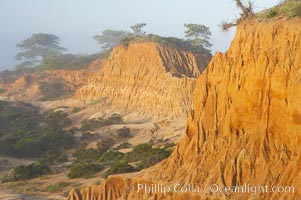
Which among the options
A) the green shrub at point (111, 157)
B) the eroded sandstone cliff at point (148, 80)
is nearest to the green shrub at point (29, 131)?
the eroded sandstone cliff at point (148, 80)

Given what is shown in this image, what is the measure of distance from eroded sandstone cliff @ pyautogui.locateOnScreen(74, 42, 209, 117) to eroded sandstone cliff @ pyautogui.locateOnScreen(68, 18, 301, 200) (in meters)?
22.7

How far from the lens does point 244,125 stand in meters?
13.4

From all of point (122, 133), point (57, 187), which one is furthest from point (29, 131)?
point (57, 187)

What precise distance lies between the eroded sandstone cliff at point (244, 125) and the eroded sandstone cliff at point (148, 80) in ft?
74.6

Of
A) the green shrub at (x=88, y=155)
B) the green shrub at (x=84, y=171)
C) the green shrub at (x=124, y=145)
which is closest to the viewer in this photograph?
the green shrub at (x=84, y=171)

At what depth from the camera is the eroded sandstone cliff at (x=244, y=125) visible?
1198 centimetres

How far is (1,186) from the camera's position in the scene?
24172 mm

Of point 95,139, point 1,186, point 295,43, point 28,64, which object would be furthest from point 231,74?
point 28,64

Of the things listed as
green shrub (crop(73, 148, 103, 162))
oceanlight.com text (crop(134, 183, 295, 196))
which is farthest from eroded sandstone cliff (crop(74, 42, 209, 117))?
oceanlight.com text (crop(134, 183, 295, 196))

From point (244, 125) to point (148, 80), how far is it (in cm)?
3017

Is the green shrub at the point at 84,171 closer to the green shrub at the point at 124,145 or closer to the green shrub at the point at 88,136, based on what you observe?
the green shrub at the point at 124,145

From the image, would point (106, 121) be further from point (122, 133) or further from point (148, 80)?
point (148, 80)

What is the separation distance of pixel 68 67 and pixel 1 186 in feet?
145

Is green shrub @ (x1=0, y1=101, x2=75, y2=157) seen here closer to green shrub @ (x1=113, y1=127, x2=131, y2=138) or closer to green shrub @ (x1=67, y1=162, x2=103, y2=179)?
green shrub @ (x1=113, y1=127, x2=131, y2=138)
